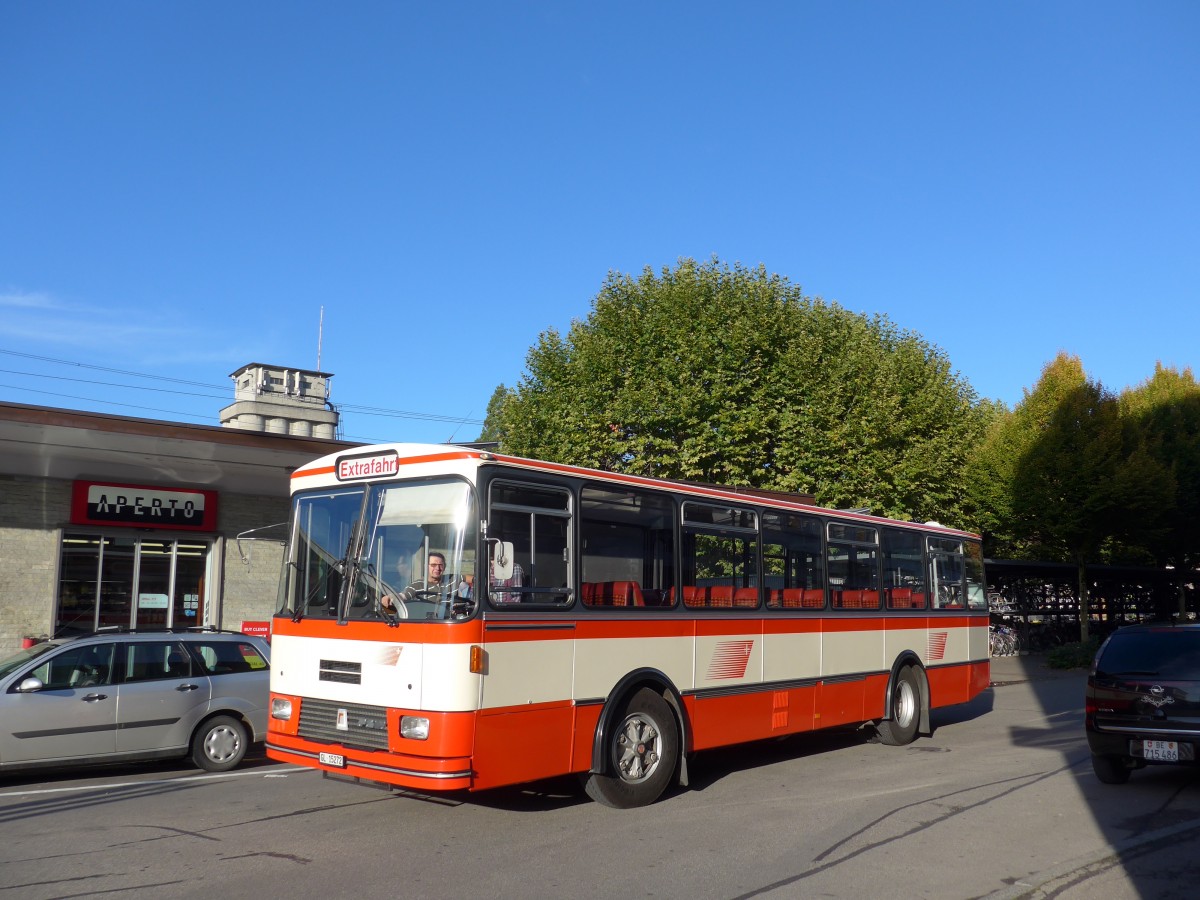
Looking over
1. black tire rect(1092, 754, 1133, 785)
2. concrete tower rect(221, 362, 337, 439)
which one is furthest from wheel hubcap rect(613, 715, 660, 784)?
concrete tower rect(221, 362, 337, 439)

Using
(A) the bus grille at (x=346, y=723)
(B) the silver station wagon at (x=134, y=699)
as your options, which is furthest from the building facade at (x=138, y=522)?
(A) the bus grille at (x=346, y=723)

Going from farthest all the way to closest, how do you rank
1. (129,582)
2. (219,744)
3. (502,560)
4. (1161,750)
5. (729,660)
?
(129,582) < (219,744) < (729,660) < (1161,750) < (502,560)

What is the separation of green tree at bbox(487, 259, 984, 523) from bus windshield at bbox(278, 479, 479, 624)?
54.3 feet

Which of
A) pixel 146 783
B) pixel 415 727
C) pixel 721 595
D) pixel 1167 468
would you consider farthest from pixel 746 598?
pixel 1167 468

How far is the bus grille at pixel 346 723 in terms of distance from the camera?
26.1 ft

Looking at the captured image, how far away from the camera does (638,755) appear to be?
30.3 feet

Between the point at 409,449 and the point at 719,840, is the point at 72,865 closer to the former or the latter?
the point at 409,449

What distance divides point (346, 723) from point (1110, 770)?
284 inches

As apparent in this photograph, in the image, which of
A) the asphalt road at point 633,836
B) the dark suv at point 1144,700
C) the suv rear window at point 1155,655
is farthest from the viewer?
the suv rear window at point 1155,655

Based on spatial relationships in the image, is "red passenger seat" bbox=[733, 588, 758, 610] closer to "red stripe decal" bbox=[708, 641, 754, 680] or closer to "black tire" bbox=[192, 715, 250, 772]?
"red stripe decal" bbox=[708, 641, 754, 680]

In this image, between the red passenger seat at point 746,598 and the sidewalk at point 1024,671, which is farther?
the sidewalk at point 1024,671

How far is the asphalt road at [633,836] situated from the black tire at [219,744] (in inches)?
12.8

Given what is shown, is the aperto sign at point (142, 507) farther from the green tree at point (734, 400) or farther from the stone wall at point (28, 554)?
the green tree at point (734, 400)

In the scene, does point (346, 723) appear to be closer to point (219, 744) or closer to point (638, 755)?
point (638, 755)
